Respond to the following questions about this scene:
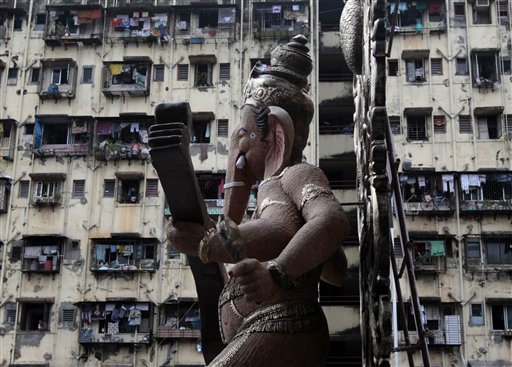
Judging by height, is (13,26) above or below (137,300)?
above

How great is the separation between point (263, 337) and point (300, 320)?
24 cm

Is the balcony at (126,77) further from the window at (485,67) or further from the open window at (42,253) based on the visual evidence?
the window at (485,67)

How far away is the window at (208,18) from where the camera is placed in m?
28.2

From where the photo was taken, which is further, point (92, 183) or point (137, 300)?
point (92, 183)

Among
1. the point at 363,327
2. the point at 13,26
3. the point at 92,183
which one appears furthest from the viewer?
the point at 13,26

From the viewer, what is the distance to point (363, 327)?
4.86 metres

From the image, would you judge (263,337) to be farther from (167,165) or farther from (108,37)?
(108,37)

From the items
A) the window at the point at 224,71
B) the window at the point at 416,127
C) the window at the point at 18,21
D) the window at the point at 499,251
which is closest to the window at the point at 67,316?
the window at the point at 224,71

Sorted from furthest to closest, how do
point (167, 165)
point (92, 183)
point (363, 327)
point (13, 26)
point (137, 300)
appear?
point (13, 26), point (92, 183), point (137, 300), point (363, 327), point (167, 165)

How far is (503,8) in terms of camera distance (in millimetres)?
27156

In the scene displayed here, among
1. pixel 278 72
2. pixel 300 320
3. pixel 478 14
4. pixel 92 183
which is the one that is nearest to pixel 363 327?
pixel 300 320

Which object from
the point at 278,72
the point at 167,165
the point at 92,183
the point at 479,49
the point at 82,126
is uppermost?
the point at 479,49

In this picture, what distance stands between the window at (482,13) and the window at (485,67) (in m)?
1.35

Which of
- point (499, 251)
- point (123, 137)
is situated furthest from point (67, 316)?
point (499, 251)
